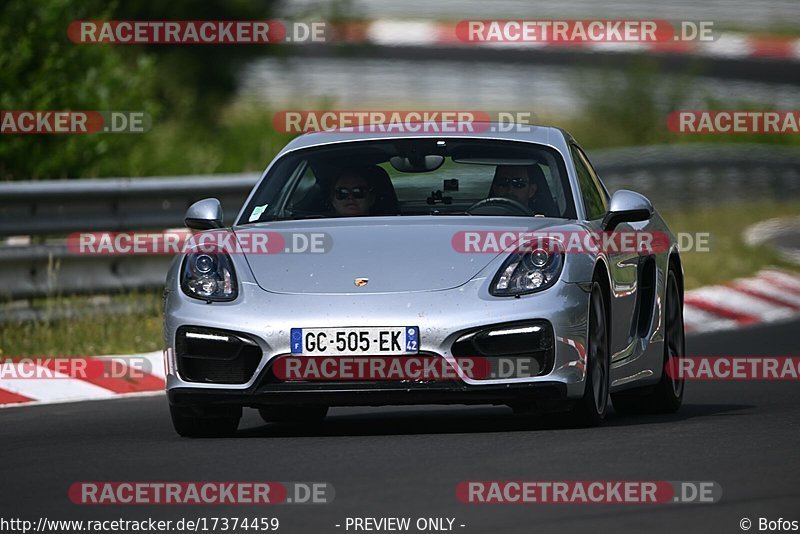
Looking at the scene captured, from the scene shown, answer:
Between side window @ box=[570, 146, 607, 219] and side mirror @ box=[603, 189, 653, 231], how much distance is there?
0.10m

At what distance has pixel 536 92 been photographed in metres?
38.1

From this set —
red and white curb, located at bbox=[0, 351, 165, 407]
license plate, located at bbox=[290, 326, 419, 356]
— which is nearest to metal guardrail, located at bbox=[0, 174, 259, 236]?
red and white curb, located at bbox=[0, 351, 165, 407]

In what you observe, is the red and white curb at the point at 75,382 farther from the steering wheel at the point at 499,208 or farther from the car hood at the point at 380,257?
the steering wheel at the point at 499,208

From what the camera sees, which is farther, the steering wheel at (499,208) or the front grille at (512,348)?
the steering wheel at (499,208)

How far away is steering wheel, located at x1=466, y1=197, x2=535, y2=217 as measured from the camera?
894 centimetres

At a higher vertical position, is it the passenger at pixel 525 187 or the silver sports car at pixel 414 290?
the passenger at pixel 525 187

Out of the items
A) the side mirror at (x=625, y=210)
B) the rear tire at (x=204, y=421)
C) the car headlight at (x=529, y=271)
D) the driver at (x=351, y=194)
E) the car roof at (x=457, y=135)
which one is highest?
the car roof at (x=457, y=135)

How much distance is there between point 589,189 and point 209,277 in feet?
6.97

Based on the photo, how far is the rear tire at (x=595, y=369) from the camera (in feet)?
27.3

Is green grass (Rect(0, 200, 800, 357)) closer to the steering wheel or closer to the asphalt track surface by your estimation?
the asphalt track surface

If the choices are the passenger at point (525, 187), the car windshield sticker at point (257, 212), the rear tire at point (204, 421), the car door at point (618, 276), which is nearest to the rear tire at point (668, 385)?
the car door at point (618, 276)

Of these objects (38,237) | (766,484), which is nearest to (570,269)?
(766,484)

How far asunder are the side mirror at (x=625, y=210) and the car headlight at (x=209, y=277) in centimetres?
180

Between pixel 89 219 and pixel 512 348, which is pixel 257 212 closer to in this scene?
pixel 512 348
